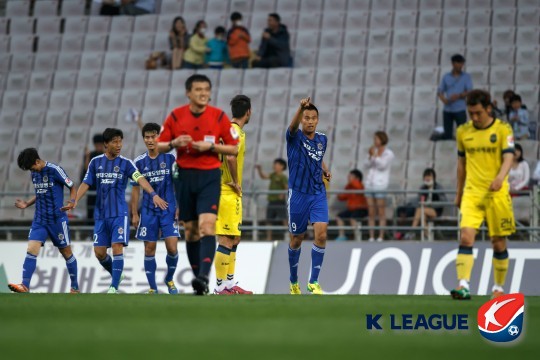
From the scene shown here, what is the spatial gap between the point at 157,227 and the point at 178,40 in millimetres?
10859

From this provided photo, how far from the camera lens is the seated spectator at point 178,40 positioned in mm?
26594

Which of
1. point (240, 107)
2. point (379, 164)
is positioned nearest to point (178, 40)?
point (379, 164)

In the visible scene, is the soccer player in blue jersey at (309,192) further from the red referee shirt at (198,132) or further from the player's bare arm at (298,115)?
the red referee shirt at (198,132)

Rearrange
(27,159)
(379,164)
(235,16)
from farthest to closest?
(235,16), (379,164), (27,159)

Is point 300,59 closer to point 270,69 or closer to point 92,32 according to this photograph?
point 270,69

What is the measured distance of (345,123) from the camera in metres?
24.7

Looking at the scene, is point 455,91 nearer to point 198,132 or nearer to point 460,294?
point 460,294

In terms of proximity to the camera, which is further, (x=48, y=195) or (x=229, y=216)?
(x=48, y=195)

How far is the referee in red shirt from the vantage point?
12227 mm

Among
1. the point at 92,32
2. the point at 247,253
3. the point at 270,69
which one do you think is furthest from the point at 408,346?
the point at 92,32

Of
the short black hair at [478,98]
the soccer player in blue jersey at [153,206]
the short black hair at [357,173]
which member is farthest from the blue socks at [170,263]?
the short black hair at [478,98]

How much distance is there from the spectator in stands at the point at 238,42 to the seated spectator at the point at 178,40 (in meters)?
1.26

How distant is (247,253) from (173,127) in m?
8.61

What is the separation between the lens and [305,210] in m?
15.1
